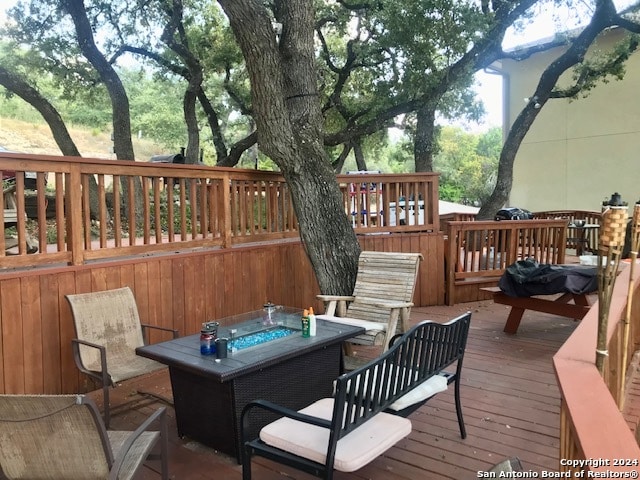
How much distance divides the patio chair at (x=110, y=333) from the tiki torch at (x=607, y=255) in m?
2.57

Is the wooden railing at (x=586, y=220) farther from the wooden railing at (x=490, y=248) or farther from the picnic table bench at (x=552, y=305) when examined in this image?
the picnic table bench at (x=552, y=305)

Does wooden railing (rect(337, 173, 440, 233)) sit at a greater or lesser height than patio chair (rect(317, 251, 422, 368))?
greater

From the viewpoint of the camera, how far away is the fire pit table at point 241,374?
8.58ft

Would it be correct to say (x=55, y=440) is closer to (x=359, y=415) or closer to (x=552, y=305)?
(x=359, y=415)

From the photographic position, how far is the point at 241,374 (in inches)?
97.3

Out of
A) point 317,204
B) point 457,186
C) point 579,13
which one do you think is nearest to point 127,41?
point 317,204

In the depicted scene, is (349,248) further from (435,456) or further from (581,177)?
(581,177)

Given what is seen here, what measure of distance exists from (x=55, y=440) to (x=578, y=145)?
45.2 ft

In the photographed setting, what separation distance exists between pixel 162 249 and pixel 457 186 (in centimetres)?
2842

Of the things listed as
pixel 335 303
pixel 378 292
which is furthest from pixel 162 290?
pixel 378 292

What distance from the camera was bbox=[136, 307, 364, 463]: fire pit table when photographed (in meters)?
2.62

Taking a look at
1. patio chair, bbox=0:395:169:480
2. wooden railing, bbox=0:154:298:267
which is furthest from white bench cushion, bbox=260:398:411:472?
wooden railing, bbox=0:154:298:267

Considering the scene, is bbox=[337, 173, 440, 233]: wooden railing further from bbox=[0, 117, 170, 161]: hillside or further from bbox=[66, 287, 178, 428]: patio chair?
bbox=[0, 117, 170, 161]: hillside

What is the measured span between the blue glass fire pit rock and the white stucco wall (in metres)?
11.7
